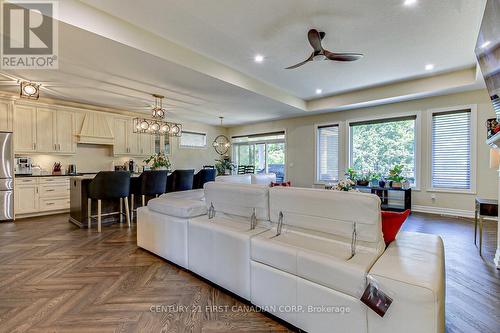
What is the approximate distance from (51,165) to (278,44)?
19.6ft

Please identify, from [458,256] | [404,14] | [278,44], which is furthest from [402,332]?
[278,44]

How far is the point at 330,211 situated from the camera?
1.70 metres

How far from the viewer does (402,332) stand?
119 cm

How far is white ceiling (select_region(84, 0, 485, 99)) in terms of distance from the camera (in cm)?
258

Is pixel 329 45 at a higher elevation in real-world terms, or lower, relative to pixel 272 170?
higher

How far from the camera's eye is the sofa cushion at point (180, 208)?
2.50 m

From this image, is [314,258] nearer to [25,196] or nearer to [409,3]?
[409,3]

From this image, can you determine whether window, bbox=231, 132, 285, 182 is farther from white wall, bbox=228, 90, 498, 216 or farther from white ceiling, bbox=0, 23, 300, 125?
white ceiling, bbox=0, 23, 300, 125

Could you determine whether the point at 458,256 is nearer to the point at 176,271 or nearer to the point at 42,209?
the point at 176,271

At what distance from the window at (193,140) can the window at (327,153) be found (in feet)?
14.0

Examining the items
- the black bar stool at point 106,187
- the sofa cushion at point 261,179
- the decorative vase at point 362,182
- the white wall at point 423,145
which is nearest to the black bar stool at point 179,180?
the black bar stool at point 106,187

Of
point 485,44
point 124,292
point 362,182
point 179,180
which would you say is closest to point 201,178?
point 179,180

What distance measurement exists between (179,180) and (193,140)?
374 centimetres

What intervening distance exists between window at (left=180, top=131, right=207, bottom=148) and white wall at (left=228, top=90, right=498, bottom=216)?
3.39 meters
